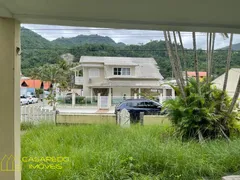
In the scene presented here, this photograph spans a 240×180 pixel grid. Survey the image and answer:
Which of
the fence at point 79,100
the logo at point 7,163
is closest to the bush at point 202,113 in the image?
the logo at point 7,163

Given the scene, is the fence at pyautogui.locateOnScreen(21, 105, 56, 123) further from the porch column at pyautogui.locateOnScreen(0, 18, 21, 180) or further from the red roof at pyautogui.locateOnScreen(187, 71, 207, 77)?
the porch column at pyautogui.locateOnScreen(0, 18, 21, 180)

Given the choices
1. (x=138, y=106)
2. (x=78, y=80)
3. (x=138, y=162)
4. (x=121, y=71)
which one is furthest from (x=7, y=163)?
(x=121, y=71)

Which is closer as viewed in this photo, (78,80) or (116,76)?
(78,80)

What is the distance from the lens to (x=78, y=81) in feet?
20.4

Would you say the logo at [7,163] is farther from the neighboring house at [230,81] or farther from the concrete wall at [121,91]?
the concrete wall at [121,91]

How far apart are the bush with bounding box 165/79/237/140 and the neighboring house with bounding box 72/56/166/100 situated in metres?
2.15

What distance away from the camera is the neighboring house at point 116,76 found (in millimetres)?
5660

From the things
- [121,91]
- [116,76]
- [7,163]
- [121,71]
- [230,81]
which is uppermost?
[121,71]

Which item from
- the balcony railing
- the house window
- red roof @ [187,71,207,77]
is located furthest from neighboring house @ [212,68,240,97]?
the balcony railing

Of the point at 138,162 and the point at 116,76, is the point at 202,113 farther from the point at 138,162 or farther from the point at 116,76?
the point at 116,76

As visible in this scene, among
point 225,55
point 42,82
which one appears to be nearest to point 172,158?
point 225,55

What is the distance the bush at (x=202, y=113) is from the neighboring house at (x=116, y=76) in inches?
84.7

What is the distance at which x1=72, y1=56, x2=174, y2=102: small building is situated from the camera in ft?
18.6

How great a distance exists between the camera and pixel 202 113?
118 inches
